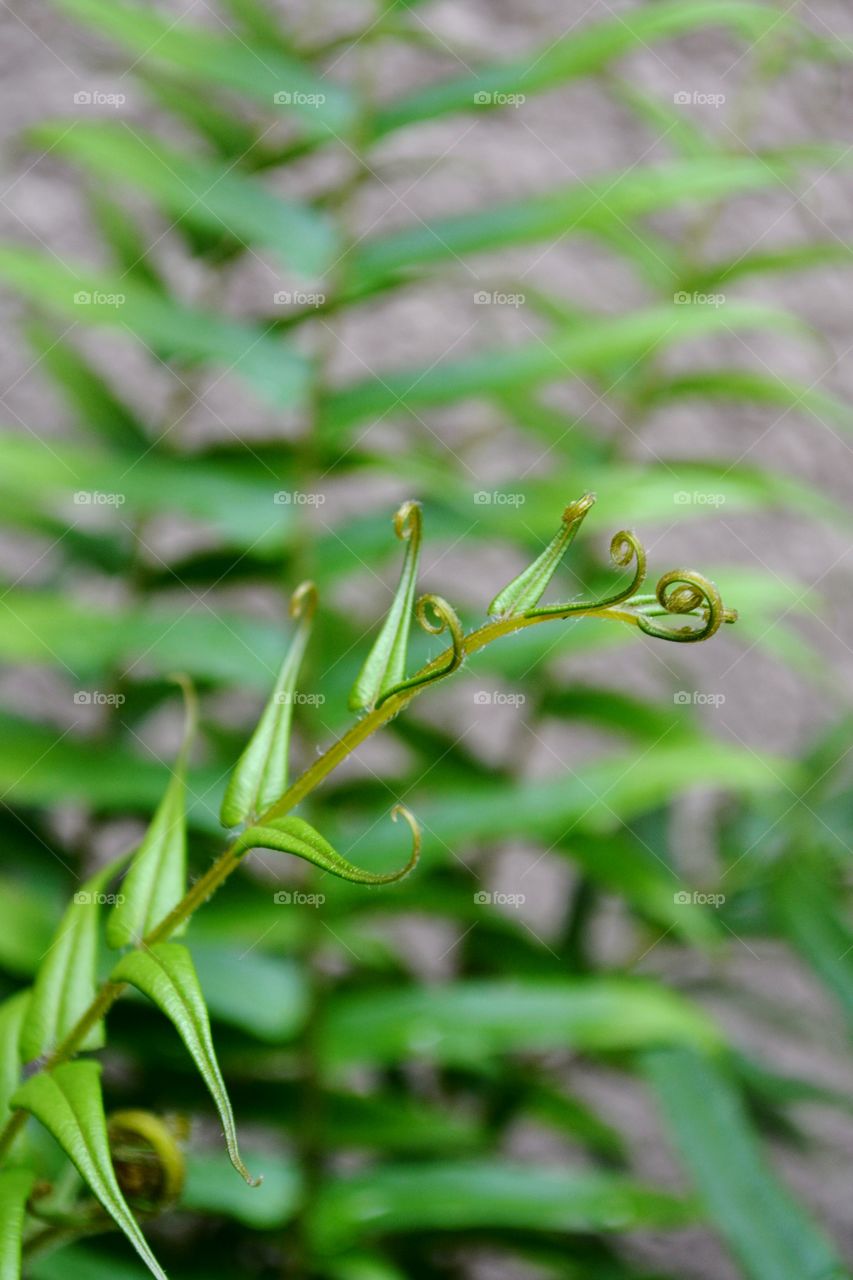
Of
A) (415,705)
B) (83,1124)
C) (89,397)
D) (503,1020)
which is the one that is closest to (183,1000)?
(83,1124)

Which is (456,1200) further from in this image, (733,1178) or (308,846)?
(308,846)

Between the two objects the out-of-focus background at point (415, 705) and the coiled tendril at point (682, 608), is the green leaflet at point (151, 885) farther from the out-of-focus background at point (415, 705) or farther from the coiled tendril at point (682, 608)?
the out-of-focus background at point (415, 705)

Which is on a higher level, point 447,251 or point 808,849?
point 447,251

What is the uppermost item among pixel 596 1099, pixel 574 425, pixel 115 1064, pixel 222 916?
pixel 574 425

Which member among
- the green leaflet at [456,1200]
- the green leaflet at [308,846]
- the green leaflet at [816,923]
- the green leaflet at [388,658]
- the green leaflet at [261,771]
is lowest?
the green leaflet at [456,1200]

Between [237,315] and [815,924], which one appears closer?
[815,924]

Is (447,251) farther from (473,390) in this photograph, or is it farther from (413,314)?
(413,314)

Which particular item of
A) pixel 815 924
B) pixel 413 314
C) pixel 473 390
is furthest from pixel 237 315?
pixel 815 924

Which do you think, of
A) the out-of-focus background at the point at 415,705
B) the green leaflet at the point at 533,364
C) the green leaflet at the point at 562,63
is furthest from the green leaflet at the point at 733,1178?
the green leaflet at the point at 562,63
